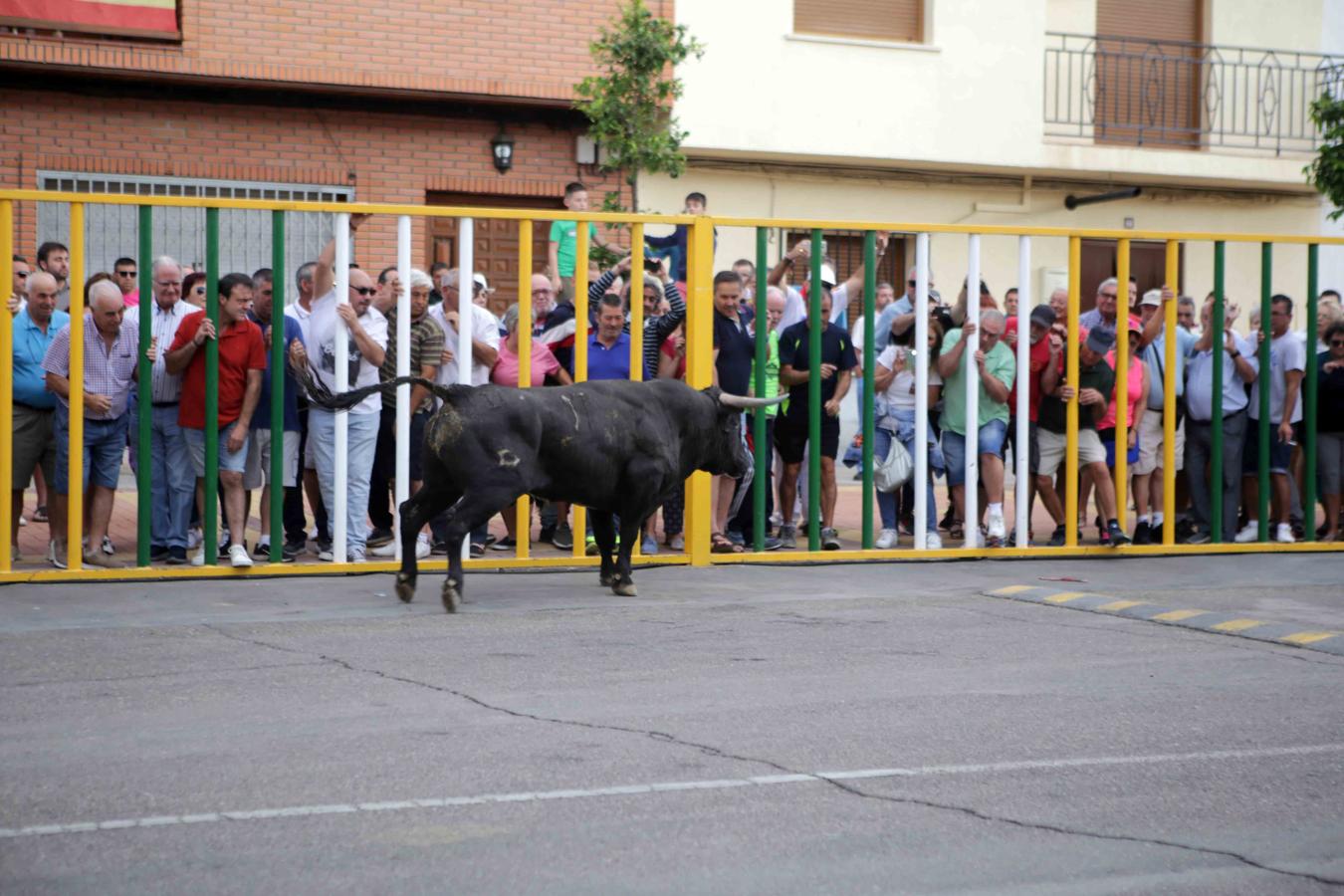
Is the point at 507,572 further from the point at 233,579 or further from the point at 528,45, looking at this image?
the point at 528,45

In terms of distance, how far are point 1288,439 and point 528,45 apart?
32.9ft

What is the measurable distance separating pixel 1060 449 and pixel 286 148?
10073 mm

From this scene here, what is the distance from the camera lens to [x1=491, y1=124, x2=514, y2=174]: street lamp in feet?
66.2

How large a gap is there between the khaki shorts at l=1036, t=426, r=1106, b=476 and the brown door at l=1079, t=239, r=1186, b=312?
326 inches

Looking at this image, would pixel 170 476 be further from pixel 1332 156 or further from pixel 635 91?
pixel 1332 156

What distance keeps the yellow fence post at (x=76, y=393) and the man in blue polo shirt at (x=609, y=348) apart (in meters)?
3.35

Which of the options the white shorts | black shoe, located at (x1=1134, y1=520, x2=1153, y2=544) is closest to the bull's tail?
the white shorts

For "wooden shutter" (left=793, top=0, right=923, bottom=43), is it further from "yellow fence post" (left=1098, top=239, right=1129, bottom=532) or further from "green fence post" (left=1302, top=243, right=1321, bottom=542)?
"yellow fence post" (left=1098, top=239, right=1129, bottom=532)

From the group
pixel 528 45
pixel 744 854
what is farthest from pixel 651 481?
pixel 528 45

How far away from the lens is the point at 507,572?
1176cm

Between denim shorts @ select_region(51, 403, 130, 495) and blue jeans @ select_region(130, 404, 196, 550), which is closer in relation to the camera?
denim shorts @ select_region(51, 403, 130, 495)

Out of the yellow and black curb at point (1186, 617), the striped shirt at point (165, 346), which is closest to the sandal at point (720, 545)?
the yellow and black curb at point (1186, 617)

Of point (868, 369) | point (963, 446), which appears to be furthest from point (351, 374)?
point (963, 446)

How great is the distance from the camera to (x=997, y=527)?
13.1m
